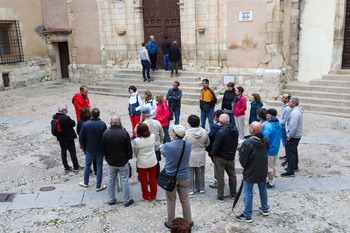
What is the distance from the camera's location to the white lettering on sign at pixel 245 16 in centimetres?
1295

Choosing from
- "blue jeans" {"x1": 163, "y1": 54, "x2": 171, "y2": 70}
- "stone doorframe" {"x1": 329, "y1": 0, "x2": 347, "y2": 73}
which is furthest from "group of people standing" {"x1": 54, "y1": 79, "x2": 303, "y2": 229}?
"blue jeans" {"x1": 163, "y1": 54, "x2": 171, "y2": 70}

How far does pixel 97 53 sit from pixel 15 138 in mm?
8596

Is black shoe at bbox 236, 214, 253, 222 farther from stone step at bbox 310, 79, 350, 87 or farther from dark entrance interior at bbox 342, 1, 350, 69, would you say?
dark entrance interior at bbox 342, 1, 350, 69

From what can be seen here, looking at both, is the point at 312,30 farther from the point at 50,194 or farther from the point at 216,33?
the point at 50,194

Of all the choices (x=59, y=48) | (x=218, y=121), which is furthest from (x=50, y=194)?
(x=59, y=48)

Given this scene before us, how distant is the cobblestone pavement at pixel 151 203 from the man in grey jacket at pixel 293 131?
0.92 feet

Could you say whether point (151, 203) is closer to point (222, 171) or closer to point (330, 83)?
point (222, 171)

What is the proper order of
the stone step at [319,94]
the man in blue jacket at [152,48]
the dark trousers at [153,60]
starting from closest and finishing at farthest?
the stone step at [319,94], the man in blue jacket at [152,48], the dark trousers at [153,60]

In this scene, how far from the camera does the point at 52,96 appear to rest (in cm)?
1547

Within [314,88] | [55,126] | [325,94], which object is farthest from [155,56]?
[55,126]

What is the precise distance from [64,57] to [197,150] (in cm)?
1579

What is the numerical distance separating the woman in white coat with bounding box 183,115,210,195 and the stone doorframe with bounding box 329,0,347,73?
9184 mm

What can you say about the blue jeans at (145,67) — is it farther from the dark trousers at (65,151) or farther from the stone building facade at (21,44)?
the dark trousers at (65,151)

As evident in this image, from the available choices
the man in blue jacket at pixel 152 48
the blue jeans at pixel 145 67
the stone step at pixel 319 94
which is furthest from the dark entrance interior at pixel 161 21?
the stone step at pixel 319 94
